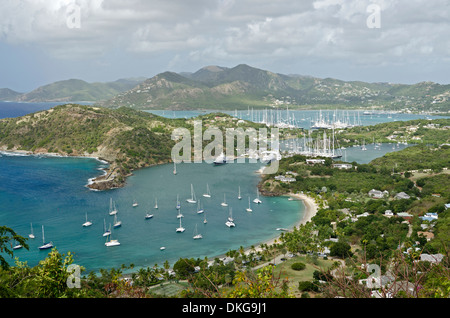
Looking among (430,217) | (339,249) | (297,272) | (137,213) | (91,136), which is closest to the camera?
(297,272)

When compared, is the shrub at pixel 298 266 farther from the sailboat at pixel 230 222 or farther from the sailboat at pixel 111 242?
the sailboat at pixel 111 242

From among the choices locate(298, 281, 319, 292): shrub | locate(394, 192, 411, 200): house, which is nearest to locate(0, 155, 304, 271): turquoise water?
locate(298, 281, 319, 292): shrub

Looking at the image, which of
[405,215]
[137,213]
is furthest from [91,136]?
[405,215]

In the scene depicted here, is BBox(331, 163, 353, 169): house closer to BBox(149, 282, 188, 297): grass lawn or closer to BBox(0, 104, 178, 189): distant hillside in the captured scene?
BBox(0, 104, 178, 189): distant hillside

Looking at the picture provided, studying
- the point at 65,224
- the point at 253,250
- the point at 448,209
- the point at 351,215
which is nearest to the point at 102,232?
the point at 65,224

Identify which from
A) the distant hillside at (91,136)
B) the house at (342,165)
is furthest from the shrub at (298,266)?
the distant hillside at (91,136)

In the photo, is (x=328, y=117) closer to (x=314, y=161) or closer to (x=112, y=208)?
(x=314, y=161)
